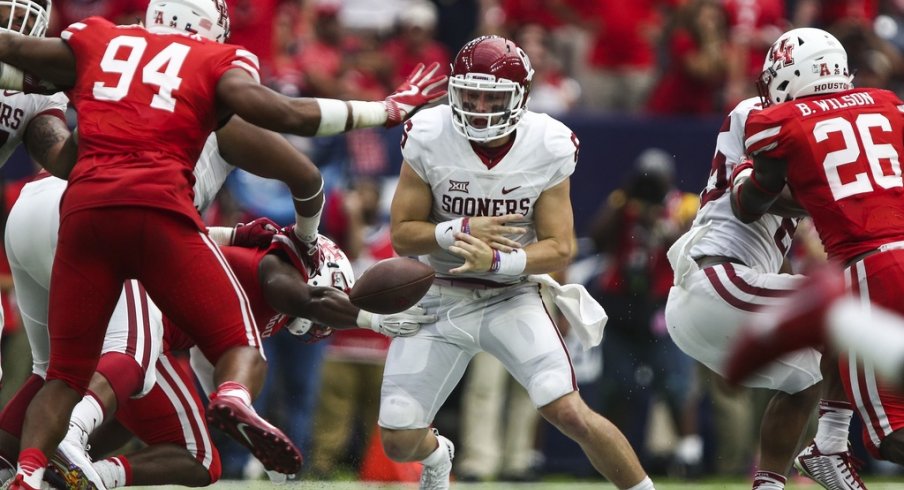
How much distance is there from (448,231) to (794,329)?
2.45 metres

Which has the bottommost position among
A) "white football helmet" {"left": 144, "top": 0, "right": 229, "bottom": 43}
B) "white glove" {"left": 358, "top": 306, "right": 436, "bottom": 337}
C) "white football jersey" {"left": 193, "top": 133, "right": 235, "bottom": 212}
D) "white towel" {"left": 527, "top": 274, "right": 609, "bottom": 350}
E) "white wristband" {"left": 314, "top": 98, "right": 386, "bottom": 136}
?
"white glove" {"left": 358, "top": 306, "right": 436, "bottom": 337}

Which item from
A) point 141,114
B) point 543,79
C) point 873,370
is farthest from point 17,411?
point 543,79

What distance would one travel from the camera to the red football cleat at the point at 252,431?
4504mm

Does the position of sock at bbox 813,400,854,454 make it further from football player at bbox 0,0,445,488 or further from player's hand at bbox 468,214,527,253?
football player at bbox 0,0,445,488

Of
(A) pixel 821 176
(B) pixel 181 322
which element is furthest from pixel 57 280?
(A) pixel 821 176

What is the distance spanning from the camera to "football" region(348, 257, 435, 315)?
208 inches

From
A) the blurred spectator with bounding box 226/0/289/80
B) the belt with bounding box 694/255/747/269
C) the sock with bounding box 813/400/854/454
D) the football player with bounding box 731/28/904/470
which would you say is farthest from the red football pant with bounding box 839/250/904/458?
the blurred spectator with bounding box 226/0/289/80

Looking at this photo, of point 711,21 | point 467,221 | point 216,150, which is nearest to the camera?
point 467,221

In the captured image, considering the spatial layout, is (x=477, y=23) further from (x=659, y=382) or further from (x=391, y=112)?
(x=391, y=112)

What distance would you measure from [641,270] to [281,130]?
4719 millimetres

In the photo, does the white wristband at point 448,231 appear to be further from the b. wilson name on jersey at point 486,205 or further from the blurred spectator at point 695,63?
the blurred spectator at point 695,63

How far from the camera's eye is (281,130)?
4.82m

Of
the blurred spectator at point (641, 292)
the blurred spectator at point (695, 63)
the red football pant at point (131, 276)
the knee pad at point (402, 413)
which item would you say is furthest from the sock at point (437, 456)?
the blurred spectator at point (695, 63)

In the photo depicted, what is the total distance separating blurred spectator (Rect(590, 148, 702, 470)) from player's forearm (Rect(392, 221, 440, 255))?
12.2 ft
